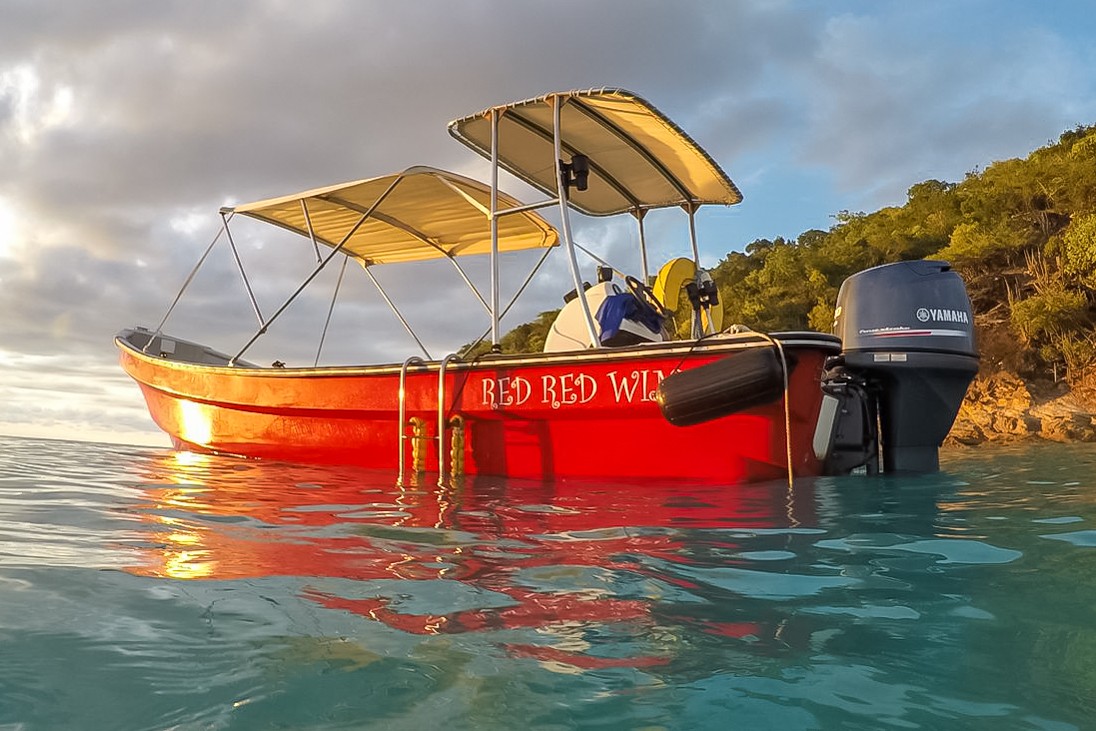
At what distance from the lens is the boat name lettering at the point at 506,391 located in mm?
5758

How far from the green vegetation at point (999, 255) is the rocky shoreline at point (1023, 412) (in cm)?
78

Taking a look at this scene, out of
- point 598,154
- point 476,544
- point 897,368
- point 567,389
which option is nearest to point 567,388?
point 567,389

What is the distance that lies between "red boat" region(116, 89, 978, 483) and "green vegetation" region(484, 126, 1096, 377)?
16.5m

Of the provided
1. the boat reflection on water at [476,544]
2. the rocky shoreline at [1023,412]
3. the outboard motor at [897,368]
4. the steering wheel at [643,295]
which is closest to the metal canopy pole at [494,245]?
the steering wheel at [643,295]

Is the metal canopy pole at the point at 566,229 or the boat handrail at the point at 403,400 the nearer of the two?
the metal canopy pole at the point at 566,229

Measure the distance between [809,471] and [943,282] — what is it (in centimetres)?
150

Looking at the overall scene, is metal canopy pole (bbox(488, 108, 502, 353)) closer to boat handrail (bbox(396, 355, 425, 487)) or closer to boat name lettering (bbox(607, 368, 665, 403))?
boat handrail (bbox(396, 355, 425, 487))

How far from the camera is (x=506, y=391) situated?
19.2ft

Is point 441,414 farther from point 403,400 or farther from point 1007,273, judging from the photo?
point 1007,273

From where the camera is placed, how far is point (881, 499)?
3988mm

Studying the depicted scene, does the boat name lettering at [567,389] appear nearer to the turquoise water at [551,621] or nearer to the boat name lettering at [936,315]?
the turquoise water at [551,621]

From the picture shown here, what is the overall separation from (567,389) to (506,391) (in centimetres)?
57

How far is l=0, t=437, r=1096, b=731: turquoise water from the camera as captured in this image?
128 centimetres

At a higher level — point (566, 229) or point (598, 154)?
point (598, 154)
